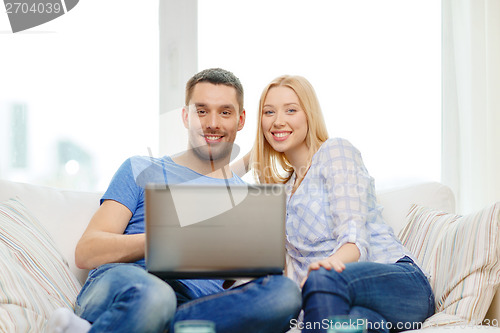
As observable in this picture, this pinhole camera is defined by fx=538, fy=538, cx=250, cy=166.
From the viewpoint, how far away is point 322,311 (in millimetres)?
1376

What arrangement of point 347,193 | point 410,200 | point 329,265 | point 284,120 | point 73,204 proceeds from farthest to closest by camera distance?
1. point 410,200
2. point 73,204
3. point 284,120
4. point 347,193
5. point 329,265

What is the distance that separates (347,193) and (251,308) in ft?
1.71

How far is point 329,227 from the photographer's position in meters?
1.75

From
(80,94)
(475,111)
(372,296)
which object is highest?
(80,94)

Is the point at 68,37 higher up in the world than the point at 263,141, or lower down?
higher up

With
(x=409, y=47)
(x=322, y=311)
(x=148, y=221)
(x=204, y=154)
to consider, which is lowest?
(x=322, y=311)

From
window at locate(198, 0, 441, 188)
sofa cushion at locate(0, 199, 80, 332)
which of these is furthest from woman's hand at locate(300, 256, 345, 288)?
window at locate(198, 0, 441, 188)

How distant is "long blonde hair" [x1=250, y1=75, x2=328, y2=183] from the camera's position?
6.40 ft

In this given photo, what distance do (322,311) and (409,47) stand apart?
2028 mm

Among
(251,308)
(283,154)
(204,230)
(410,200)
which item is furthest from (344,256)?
(410,200)

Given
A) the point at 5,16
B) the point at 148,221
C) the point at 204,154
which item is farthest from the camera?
the point at 5,16

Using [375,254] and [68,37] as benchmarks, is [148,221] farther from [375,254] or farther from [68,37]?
[68,37]

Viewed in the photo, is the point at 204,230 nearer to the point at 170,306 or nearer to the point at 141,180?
the point at 170,306

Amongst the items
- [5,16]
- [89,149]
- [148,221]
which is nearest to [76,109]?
[89,149]
